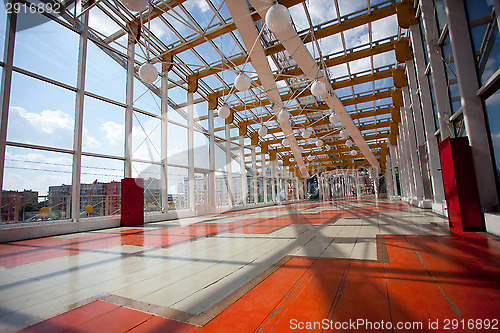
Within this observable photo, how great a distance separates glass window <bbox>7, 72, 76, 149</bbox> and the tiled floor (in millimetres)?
3279

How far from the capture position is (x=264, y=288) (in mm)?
1694

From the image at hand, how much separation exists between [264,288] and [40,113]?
6.43 meters

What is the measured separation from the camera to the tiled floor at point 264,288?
1259mm

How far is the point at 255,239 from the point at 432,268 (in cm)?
222

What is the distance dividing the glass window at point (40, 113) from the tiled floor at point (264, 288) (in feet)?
10.8

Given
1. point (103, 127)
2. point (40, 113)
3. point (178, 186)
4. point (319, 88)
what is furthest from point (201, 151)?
point (319, 88)

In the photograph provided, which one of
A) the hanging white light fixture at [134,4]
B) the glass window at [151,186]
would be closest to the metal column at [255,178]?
the glass window at [151,186]

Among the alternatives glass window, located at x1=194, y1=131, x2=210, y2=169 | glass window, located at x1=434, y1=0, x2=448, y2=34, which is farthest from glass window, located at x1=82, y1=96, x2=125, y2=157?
glass window, located at x1=434, y1=0, x2=448, y2=34

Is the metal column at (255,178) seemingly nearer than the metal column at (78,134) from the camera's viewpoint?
No

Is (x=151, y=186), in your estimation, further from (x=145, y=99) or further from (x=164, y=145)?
(x=145, y=99)

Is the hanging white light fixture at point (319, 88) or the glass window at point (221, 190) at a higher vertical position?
the hanging white light fixture at point (319, 88)

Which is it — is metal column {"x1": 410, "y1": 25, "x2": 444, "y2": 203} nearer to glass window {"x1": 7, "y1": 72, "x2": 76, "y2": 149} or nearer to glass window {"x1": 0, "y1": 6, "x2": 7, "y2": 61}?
glass window {"x1": 7, "y1": 72, "x2": 76, "y2": 149}

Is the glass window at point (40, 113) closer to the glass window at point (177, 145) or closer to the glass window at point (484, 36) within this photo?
the glass window at point (177, 145)

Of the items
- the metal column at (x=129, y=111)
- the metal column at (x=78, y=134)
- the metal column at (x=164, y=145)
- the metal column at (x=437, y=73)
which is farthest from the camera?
the metal column at (x=164, y=145)
